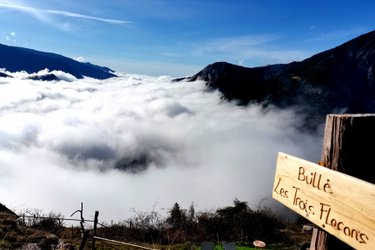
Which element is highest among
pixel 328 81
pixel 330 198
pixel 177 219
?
pixel 328 81

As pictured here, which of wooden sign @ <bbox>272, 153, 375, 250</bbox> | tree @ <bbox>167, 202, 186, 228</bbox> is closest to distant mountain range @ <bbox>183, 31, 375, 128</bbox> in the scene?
tree @ <bbox>167, 202, 186, 228</bbox>

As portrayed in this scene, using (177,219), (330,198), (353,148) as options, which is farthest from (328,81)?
(330,198)

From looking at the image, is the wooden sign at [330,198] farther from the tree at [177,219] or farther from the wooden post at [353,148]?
the tree at [177,219]

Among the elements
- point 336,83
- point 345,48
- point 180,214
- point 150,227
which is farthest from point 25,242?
point 345,48

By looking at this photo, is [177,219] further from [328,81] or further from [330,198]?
[328,81]

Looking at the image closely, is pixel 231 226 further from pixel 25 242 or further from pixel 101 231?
pixel 25 242

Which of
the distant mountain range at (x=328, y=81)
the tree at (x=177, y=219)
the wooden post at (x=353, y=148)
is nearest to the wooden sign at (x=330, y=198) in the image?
the wooden post at (x=353, y=148)
